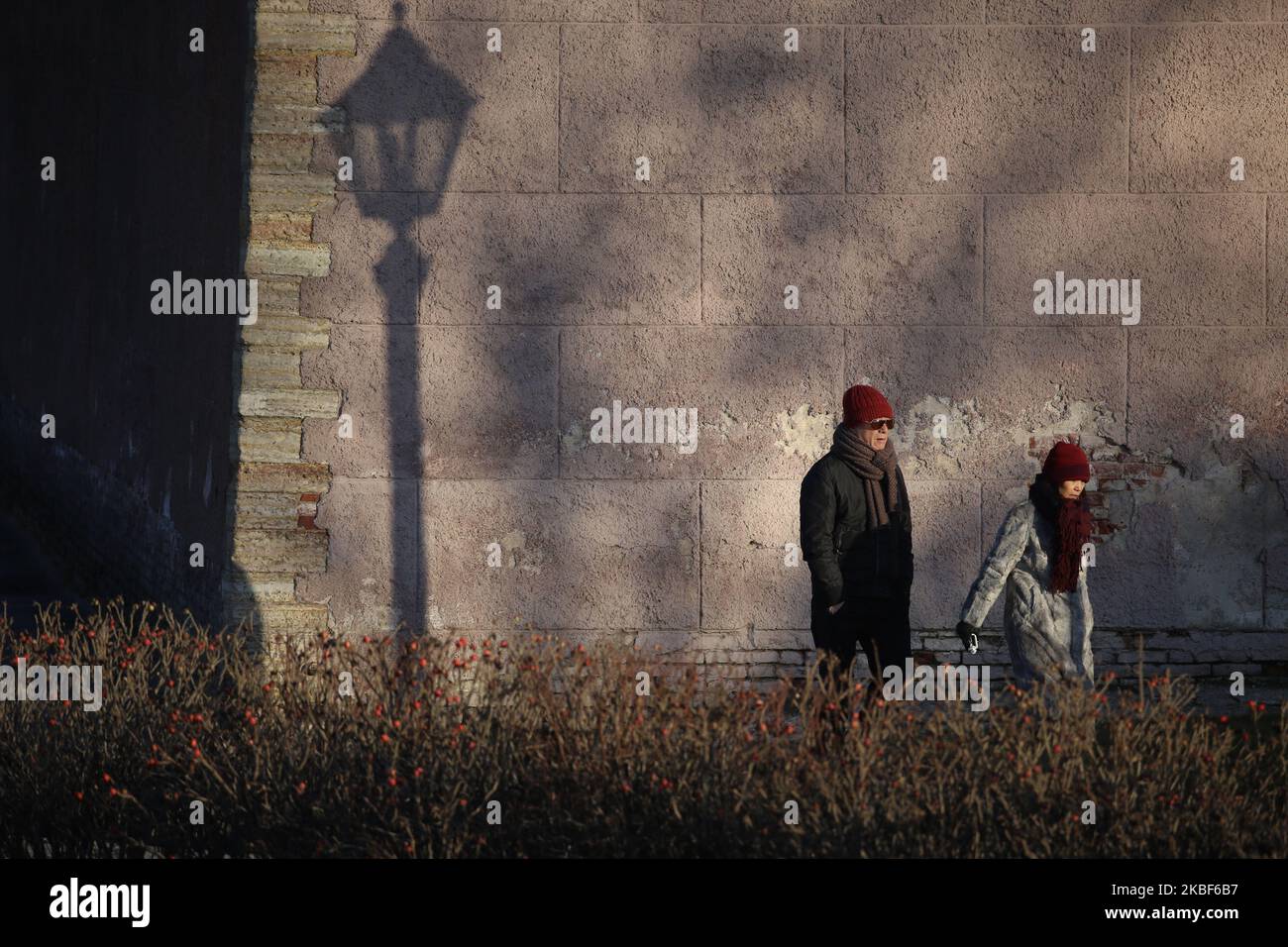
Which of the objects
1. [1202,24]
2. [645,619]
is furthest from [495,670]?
[1202,24]

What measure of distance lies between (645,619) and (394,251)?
2404mm

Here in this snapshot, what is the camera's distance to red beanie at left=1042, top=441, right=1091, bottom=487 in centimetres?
714

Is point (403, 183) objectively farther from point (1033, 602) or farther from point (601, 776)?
point (601, 776)

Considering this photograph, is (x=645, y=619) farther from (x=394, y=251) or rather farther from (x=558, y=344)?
(x=394, y=251)

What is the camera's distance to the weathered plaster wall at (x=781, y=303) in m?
9.05

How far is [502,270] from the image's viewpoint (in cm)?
905

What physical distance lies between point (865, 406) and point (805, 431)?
1820 millimetres

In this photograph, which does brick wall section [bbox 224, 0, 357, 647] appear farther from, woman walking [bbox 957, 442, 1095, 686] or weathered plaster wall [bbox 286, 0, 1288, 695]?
woman walking [bbox 957, 442, 1095, 686]

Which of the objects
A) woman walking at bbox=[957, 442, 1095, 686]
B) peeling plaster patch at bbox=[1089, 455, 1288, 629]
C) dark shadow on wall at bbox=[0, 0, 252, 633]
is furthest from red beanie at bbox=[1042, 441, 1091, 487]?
dark shadow on wall at bbox=[0, 0, 252, 633]

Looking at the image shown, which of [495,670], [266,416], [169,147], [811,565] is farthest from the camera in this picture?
[169,147]

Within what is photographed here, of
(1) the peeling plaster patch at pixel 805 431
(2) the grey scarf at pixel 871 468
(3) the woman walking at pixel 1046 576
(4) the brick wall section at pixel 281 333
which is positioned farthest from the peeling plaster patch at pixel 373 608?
(3) the woman walking at pixel 1046 576

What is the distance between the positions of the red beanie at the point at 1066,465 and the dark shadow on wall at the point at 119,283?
433 cm

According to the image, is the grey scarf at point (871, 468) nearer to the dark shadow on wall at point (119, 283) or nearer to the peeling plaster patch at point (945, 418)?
the peeling plaster patch at point (945, 418)

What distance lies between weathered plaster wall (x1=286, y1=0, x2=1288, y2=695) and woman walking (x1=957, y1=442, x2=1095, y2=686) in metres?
1.89
